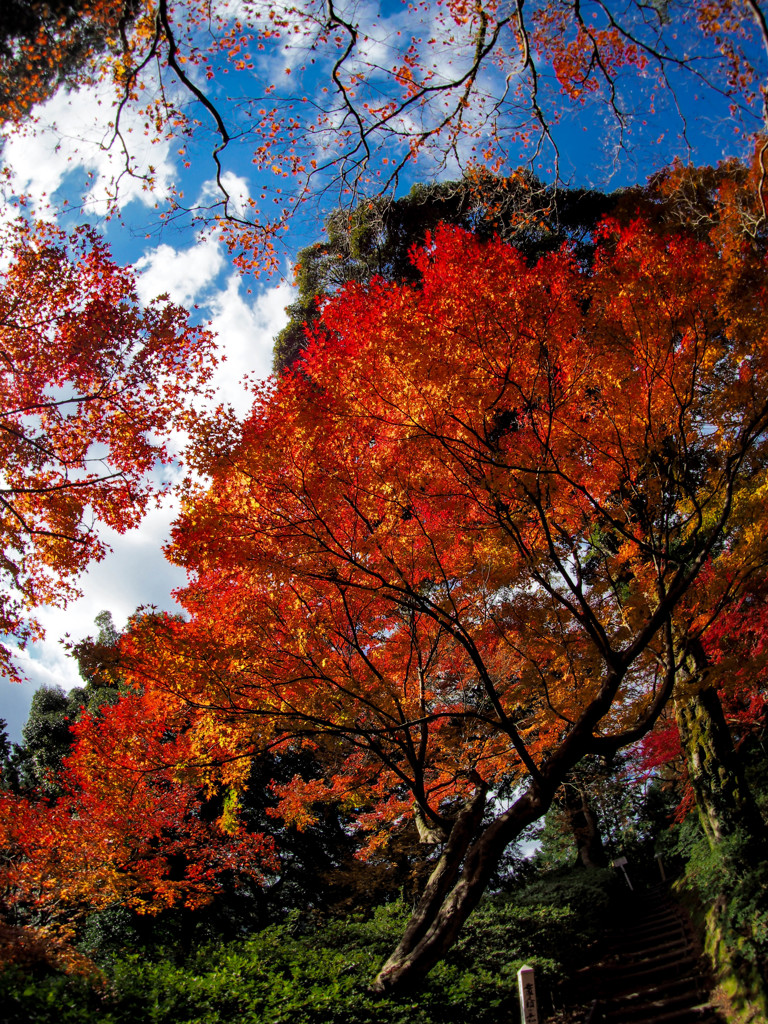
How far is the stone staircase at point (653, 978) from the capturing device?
284 inches

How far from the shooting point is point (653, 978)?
873cm

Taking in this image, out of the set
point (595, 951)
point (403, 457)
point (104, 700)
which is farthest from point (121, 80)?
point (104, 700)

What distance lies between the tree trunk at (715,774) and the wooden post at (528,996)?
416cm

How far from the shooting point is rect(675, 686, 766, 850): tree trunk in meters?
7.87

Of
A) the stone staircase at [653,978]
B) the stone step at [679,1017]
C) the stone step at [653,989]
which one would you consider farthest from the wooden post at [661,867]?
the stone step at [679,1017]

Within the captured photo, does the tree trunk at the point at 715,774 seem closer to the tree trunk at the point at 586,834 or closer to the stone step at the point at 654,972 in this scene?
the stone step at the point at 654,972

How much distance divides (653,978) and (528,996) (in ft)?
17.9

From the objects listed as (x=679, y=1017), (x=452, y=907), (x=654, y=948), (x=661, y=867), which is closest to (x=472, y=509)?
(x=452, y=907)

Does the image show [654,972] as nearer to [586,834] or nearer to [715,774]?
[715,774]

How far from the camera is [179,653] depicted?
263 inches

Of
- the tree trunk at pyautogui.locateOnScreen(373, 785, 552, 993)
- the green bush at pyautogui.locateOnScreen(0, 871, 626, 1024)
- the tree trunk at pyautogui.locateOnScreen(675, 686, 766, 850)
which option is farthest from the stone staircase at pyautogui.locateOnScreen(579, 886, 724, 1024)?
the tree trunk at pyautogui.locateOnScreen(373, 785, 552, 993)

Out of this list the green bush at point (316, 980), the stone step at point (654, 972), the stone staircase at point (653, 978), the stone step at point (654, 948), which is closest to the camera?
the green bush at point (316, 980)

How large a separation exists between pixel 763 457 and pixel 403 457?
5.09 m

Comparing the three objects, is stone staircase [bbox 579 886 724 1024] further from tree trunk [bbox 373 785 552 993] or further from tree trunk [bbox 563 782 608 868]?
tree trunk [bbox 563 782 608 868]
